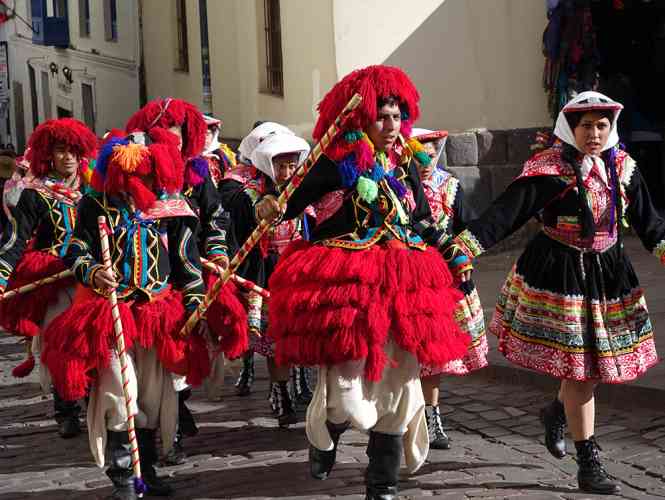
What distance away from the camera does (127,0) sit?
2323 centimetres

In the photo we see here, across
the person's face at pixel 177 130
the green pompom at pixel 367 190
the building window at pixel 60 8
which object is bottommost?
the green pompom at pixel 367 190

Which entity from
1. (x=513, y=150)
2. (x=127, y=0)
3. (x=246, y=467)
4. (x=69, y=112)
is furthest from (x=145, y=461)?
(x=69, y=112)

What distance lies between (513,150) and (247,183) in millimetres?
6458

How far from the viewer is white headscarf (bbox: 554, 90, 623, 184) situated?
6.05 m

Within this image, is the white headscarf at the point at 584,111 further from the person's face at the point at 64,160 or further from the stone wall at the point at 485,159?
the stone wall at the point at 485,159

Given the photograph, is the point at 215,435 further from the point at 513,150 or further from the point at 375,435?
the point at 513,150

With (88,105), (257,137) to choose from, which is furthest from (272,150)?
(88,105)

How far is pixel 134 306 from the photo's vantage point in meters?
6.14

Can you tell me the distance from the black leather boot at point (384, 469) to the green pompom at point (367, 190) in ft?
3.48

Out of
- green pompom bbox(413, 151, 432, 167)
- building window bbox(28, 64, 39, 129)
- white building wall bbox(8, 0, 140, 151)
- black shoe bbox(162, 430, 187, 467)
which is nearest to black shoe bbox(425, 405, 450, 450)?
black shoe bbox(162, 430, 187, 467)

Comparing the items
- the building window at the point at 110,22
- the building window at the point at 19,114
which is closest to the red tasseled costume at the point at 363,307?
the building window at the point at 110,22

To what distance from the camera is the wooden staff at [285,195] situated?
18.2ft

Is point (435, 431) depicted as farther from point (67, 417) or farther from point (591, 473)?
point (67, 417)

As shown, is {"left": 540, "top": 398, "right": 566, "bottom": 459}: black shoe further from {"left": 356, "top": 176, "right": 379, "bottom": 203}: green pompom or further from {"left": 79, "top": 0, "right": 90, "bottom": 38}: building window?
{"left": 79, "top": 0, "right": 90, "bottom": 38}: building window
